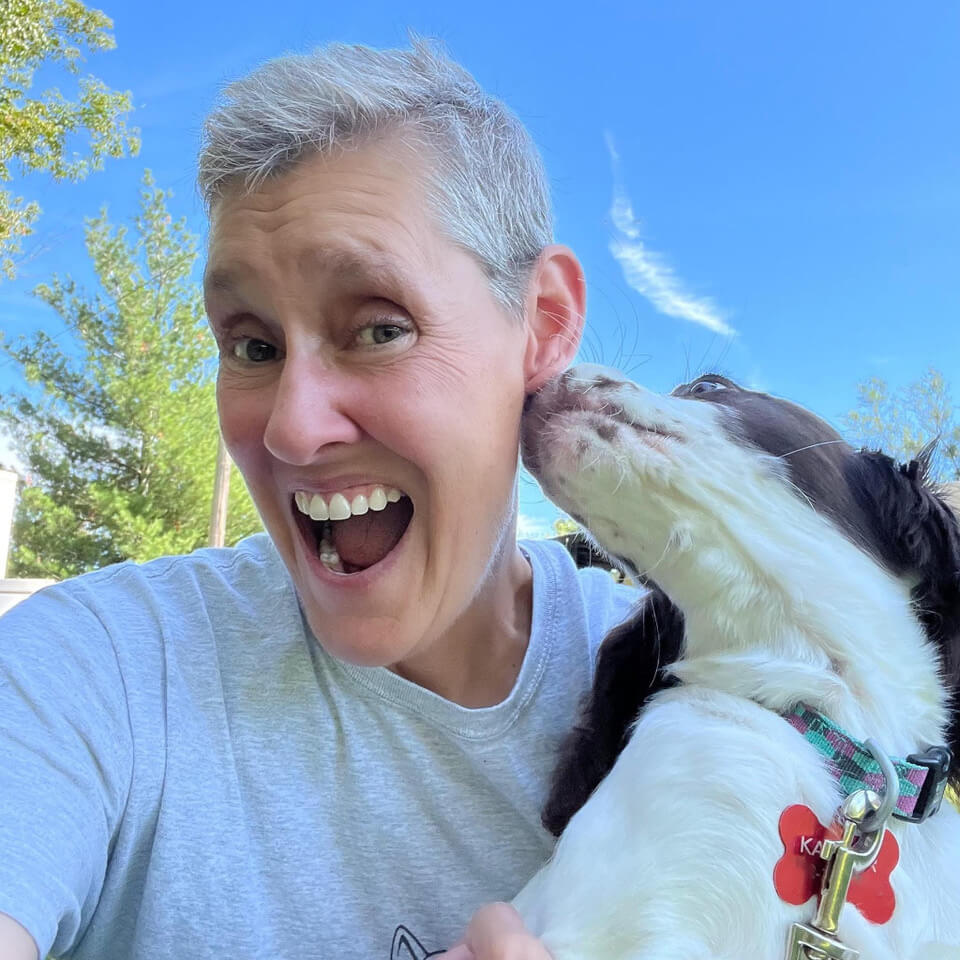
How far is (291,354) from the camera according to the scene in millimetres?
1271

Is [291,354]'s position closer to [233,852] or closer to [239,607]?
[239,607]

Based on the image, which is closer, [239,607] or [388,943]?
A: [388,943]

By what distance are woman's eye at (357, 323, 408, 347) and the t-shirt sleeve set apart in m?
0.58

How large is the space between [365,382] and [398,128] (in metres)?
0.40

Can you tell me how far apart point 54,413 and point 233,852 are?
20865 millimetres

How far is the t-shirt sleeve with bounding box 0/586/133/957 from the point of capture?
1.03m

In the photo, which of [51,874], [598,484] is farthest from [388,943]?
[598,484]

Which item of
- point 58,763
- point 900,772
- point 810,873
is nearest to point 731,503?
point 900,772

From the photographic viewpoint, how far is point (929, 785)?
3.95 feet

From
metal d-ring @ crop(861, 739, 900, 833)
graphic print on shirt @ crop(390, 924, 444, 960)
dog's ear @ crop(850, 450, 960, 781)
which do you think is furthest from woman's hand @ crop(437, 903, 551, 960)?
dog's ear @ crop(850, 450, 960, 781)

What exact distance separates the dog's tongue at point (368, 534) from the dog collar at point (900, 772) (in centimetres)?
71

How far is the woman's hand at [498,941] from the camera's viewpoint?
1003 millimetres

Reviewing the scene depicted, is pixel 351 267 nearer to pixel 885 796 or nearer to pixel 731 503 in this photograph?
pixel 731 503

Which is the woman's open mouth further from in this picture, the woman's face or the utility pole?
the utility pole
